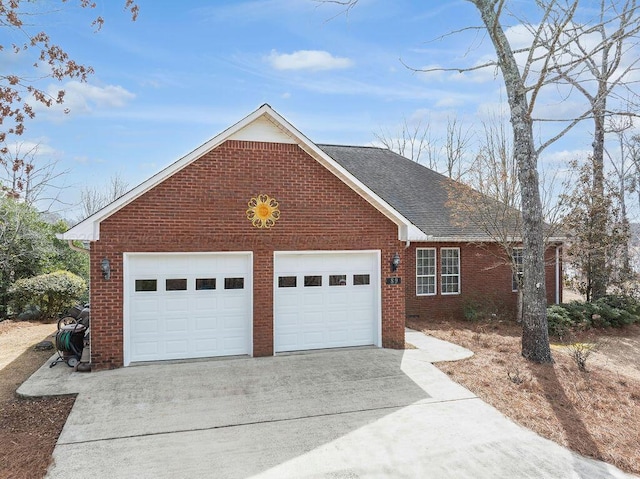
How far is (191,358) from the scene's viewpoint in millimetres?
9719

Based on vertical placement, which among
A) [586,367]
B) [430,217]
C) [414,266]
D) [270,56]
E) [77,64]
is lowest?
[586,367]

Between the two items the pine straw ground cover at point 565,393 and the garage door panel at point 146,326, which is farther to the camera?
the garage door panel at point 146,326

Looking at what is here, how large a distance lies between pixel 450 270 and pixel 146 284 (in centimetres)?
1104

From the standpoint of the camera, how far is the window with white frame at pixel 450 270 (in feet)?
53.7

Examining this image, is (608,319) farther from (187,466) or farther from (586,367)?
(187,466)

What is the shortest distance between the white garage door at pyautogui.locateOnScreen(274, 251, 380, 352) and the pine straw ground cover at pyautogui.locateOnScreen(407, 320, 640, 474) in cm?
225

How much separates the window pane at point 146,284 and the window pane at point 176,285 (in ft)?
0.79

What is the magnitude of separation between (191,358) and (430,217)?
10.6m

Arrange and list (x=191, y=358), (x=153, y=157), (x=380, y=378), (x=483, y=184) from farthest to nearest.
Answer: (x=153, y=157) < (x=483, y=184) < (x=191, y=358) < (x=380, y=378)

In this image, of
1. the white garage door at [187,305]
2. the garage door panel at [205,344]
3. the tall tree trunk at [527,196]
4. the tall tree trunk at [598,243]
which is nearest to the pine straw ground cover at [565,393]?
the tall tree trunk at [527,196]

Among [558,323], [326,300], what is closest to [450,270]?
[558,323]

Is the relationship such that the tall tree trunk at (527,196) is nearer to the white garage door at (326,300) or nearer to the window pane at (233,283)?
the white garage door at (326,300)

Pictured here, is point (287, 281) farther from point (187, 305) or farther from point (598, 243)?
point (598, 243)

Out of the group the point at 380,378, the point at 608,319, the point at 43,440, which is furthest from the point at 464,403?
the point at 608,319
